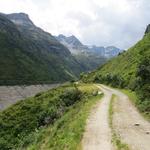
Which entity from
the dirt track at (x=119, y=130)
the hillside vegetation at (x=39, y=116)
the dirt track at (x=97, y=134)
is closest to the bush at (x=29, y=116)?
the hillside vegetation at (x=39, y=116)

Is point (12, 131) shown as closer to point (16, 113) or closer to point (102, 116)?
point (16, 113)

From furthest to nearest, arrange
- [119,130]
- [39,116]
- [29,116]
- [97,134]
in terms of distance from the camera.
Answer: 1. [29,116]
2. [39,116]
3. [119,130]
4. [97,134]

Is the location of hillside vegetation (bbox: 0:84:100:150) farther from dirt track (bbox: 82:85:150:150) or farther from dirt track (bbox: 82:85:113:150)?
dirt track (bbox: 82:85:150:150)

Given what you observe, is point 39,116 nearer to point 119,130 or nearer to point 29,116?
point 29,116

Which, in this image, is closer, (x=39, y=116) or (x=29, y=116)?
(x=39, y=116)

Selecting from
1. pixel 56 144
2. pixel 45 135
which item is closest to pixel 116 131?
pixel 56 144

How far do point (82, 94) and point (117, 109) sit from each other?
30055mm

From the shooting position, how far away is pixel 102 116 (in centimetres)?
4325

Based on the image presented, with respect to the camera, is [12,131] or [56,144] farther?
[12,131]

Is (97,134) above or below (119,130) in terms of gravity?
below

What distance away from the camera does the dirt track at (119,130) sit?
27.7 metres

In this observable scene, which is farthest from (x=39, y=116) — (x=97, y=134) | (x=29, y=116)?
(x=97, y=134)

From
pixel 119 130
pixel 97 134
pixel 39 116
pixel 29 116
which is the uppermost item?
pixel 119 130

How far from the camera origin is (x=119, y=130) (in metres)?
33.8
